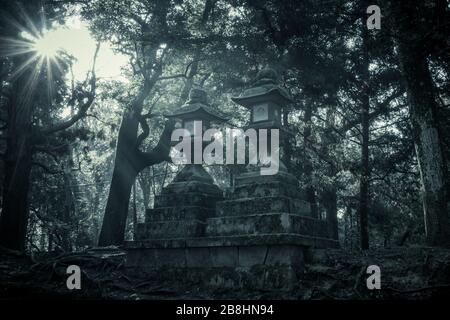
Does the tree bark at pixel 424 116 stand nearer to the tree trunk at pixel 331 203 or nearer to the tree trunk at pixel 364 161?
the tree trunk at pixel 364 161

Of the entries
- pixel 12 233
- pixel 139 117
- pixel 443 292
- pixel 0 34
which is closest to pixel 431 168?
pixel 443 292

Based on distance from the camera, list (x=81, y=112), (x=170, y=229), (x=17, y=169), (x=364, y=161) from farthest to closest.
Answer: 1. (x=81, y=112)
2. (x=364, y=161)
3. (x=17, y=169)
4. (x=170, y=229)

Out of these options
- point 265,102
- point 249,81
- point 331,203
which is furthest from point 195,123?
point 331,203

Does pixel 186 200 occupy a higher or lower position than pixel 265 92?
lower

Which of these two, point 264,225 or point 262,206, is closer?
point 264,225

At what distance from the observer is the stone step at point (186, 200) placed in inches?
351

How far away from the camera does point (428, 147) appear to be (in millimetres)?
9656

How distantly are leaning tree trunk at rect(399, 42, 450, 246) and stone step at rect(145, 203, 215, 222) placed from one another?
17.1ft

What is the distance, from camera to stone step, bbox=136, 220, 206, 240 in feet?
27.4

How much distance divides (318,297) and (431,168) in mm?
5095

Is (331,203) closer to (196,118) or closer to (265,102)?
(265,102)

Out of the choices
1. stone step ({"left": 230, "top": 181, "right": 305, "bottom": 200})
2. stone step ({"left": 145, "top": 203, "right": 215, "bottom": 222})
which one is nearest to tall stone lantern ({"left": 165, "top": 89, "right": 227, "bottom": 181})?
stone step ({"left": 145, "top": 203, "right": 215, "bottom": 222})

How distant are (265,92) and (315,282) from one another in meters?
4.17

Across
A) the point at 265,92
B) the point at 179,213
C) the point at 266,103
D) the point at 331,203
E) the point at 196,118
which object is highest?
the point at 265,92
